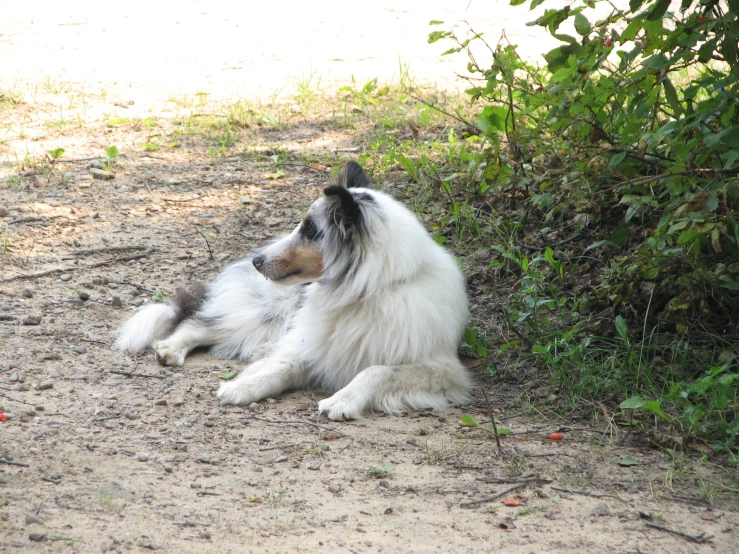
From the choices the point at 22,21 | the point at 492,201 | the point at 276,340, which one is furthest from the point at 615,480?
the point at 22,21

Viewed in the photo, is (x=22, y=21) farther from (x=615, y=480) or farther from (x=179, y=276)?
(x=615, y=480)

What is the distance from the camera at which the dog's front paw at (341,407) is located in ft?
14.3

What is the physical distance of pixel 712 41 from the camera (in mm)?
3656

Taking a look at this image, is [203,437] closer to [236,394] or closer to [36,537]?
[236,394]

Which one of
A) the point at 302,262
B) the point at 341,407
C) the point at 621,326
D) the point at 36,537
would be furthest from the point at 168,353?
the point at 621,326

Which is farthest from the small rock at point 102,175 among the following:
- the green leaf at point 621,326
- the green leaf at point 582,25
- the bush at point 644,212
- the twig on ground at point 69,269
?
the green leaf at point 621,326

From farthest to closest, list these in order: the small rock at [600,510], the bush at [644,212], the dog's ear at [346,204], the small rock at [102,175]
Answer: the small rock at [102,175] < the dog's ear at [346,204] < the bush at [644,212] < the small rock at [600,510]

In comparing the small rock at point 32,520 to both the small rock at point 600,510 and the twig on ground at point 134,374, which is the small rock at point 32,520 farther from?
the small rock at point 600,510

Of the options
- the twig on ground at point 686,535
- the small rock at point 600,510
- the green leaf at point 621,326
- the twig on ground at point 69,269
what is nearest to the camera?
the twig on ground at point 686,535

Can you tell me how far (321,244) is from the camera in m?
4.71

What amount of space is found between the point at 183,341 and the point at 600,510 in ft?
9.46

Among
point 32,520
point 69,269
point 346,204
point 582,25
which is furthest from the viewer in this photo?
point 69,269

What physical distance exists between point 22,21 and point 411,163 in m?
6.73

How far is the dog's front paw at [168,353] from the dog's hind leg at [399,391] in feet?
3.59
